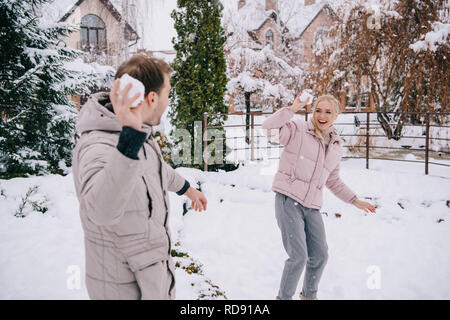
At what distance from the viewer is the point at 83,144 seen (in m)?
1.34

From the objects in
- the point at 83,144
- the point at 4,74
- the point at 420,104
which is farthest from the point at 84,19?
the point at 83,144

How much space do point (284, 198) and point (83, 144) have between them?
2.01m

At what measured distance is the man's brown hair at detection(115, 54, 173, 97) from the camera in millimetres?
1379

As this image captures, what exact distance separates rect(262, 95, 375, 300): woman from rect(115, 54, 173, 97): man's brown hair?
5.39 feet

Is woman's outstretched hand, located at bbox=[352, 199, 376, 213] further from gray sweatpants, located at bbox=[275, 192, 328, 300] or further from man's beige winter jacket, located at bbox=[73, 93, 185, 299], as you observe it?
man's beige winter jacket, located at bbox=[73, 93, 185, 299]

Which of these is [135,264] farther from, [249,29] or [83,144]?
[249,29]

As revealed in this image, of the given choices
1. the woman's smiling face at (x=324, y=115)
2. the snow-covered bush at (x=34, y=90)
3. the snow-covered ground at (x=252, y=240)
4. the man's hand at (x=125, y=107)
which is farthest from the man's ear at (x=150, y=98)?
the snow-covered bush at (x=34, y=90)

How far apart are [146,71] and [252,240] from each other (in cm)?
438

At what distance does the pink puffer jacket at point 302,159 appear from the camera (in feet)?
9.65

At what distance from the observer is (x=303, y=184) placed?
2.94m

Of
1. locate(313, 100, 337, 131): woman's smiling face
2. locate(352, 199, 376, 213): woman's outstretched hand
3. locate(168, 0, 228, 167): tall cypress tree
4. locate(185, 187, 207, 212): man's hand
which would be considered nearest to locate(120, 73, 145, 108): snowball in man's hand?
locate(185, 187, 207, 212): man's hand

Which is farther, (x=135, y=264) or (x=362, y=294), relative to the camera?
(x=362, y=294)

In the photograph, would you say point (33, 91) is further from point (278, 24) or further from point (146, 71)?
point (278, 24)

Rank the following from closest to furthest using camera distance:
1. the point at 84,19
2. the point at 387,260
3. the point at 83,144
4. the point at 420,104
Result: the point at 83,144, the point at 387,260, the point at 420,104, the point at 84,19
